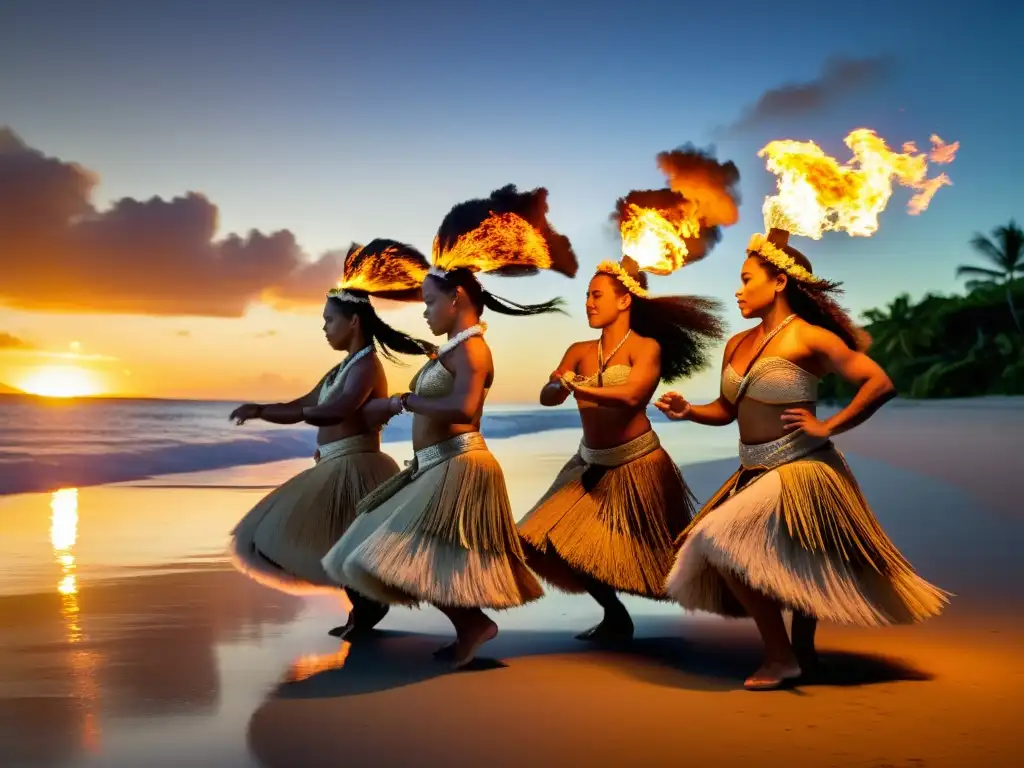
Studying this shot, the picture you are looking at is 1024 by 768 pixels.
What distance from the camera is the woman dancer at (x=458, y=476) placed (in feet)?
15.6

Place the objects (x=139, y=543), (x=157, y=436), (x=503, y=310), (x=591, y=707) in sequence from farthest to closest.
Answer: (x=157, y=436)
(x=139, y=543)
(x=503, y=310)
(x=591, y=707)

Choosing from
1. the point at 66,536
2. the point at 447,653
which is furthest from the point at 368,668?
the point at 66,536

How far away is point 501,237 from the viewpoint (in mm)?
5199

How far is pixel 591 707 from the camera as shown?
4258 mm

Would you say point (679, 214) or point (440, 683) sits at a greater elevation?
point (679, 214)

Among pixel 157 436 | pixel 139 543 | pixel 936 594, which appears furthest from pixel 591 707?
pixel 157 436

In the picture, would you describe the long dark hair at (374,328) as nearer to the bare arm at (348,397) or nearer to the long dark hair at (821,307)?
the bare arm at (348,397)

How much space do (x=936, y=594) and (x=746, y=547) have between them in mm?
751

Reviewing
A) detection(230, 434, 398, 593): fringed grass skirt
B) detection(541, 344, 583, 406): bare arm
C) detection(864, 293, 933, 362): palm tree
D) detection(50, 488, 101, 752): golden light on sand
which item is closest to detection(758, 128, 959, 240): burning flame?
detection(541, 344, 583, 406): bare arm

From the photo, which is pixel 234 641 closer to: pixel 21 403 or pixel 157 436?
pixel 157 436

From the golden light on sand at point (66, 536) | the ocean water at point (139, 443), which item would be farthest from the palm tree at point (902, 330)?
the golden light on sand at point (66, 536)

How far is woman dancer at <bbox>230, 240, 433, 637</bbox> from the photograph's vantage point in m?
5.46

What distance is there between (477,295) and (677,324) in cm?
102

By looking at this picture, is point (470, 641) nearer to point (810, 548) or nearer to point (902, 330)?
point (810, 548)
